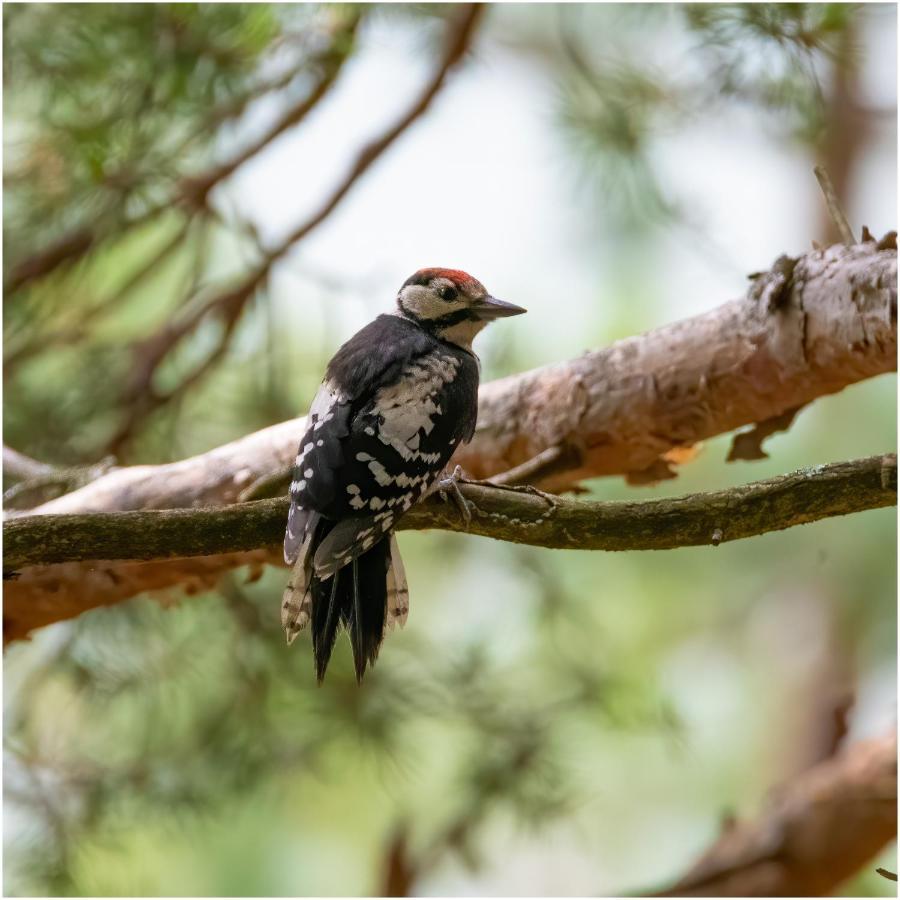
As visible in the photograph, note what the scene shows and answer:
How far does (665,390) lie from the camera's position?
6.13ft

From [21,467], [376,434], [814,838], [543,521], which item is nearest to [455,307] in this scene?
[376,434]

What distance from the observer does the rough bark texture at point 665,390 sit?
1.72 m

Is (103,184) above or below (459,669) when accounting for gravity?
above

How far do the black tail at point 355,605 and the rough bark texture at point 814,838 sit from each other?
1.56 meters

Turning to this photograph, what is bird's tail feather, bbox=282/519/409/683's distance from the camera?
4.37ft

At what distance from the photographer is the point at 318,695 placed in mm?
2514

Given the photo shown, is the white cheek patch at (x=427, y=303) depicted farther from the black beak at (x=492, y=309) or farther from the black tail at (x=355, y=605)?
the black tail at (x=355, y=605)

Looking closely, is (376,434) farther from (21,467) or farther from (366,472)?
(21,467)

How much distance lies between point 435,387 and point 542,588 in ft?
4.08

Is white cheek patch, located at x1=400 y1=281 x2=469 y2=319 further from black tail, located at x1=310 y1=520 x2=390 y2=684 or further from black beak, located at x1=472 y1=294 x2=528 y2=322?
black tail, located at x1=310 y1=520 x2=390 y2=684

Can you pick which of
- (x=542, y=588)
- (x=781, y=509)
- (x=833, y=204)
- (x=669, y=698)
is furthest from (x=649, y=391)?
(x=669, y=698)

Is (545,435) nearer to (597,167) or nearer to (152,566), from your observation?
(152,566)

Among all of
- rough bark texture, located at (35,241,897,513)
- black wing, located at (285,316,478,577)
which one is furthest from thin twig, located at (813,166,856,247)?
black wing, located at (285,316,478,577)

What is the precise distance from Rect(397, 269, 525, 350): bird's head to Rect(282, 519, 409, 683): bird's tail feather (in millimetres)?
399
